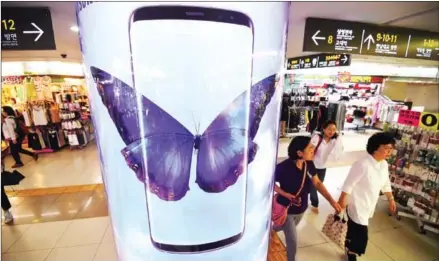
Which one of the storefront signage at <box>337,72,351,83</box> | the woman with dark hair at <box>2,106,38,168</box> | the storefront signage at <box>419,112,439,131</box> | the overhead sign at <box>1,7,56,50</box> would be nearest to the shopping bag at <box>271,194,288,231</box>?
the storefront signage at <box>419,112,439,131</box>

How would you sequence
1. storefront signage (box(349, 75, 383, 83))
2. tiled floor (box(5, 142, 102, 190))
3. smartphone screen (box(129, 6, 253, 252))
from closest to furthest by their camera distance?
smartphone screen (box(129, 6, 253, 252)), tiled floor (box(5, 142, 102, 190)), storefront signage (box(349, 75, 383, 83))

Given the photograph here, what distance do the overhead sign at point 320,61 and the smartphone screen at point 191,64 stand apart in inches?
A: 224

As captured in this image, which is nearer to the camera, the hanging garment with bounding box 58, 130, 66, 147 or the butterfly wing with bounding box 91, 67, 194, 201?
the butterfly wing with bounding box 91, 67, 194, 201

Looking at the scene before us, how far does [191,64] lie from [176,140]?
29cm

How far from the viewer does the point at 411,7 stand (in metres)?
3.09

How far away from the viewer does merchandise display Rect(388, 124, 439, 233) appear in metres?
3.08

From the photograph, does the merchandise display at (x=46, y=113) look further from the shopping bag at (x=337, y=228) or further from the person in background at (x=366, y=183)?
the person in background at (x=366, y=183)

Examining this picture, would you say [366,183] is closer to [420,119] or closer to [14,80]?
[420,119]

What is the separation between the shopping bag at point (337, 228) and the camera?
8.38ft

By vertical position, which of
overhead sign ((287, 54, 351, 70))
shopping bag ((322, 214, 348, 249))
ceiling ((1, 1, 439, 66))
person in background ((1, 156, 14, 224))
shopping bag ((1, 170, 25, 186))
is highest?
ceiling ((1, 1, 439, 66))

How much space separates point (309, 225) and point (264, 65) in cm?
302

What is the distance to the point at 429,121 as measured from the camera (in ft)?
10.5

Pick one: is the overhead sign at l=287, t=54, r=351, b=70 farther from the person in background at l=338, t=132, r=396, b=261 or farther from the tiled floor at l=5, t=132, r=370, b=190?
the person in background at l=338, t=132, r=396, b=261

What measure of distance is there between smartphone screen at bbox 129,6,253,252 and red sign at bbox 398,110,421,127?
12.0 ft
